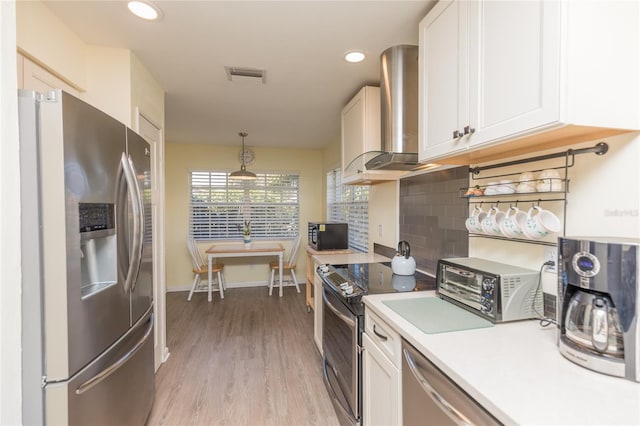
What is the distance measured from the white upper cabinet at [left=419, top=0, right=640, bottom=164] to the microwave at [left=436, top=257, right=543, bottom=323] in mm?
534

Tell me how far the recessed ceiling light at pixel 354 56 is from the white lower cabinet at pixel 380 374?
5.42ft

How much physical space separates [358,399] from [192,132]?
3814 millimetres

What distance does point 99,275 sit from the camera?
1.23m

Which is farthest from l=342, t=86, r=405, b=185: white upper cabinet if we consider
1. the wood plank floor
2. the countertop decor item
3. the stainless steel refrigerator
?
the wood plank floor

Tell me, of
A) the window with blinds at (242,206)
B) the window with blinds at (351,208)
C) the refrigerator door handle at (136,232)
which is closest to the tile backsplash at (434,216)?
the window with blinds at (351,208)

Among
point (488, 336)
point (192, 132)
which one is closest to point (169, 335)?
point (192, 132)

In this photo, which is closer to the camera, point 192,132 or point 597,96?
point 597,96

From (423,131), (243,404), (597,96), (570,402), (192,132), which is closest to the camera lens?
(570,402)

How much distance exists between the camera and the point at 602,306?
0.80 m

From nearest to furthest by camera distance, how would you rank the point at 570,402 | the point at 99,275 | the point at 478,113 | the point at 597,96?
1. the point at 570,402
2. the point at 597,96
3. the point at 478,113
4. the point at 99,275

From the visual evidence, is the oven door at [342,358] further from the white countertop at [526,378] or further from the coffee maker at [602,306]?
the coffee maker at [602,306]

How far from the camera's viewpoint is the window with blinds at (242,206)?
4.79 m

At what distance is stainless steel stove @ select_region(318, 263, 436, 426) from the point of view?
1526 millimetres

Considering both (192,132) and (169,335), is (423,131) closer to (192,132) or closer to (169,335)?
(169,335)
